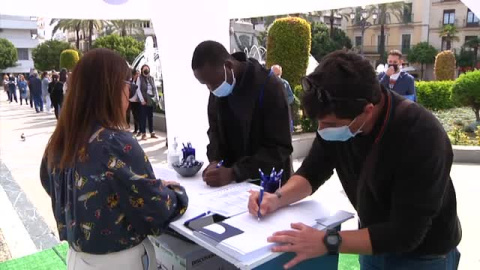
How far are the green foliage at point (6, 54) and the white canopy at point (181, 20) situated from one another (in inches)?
1780

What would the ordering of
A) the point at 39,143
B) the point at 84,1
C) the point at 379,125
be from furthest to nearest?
the point at 39,143
the point at 84,1
the point at 379,125

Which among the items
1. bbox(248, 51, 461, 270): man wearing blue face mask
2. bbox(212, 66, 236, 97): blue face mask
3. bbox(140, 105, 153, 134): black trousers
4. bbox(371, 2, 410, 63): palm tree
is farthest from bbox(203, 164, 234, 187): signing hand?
bbox(371, 2, 410, 63): palm tree

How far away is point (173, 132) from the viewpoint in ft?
13.9

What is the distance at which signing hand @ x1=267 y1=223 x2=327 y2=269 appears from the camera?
1224 mm

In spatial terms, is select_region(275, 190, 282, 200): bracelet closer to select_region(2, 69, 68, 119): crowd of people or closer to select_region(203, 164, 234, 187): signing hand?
select_region(203, 164, 234, 187): signing hand

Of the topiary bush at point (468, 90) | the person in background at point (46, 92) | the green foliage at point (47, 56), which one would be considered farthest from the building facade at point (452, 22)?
the person in background at point (46, 92)

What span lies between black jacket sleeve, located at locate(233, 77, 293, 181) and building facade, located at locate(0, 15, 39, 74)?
54481mm

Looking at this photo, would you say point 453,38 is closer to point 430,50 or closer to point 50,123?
point 430,50

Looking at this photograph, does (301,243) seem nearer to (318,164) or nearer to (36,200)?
(318,164)

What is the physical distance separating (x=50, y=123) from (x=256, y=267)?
1198 centimetres

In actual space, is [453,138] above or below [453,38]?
below

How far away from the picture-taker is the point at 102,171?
135 centimetres

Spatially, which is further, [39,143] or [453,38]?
[453,38]

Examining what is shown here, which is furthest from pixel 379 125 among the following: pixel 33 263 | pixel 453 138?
pixel 453 138
